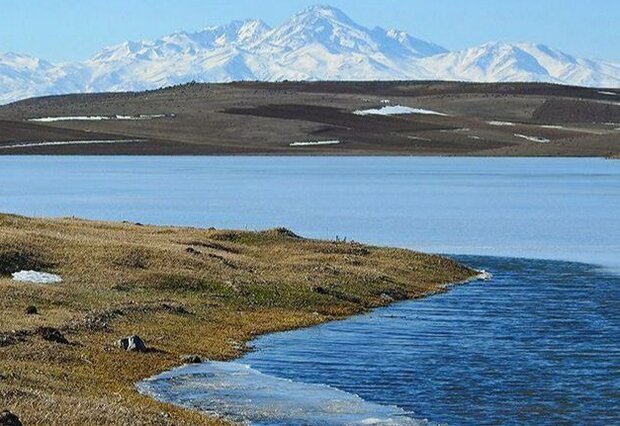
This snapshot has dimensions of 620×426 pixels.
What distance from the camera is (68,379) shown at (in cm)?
3216

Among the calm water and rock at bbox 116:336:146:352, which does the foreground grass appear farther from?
the calm water

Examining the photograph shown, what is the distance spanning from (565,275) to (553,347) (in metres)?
22.9

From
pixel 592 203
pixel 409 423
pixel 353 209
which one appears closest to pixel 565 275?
pixel 409 423

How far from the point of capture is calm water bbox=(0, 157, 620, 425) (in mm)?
32719

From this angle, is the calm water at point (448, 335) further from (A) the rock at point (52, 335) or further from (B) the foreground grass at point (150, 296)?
(A) the rock at point (52, 335)

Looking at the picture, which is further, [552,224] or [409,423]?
[552,224]

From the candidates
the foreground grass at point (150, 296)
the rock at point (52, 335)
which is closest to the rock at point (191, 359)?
the foreground grass at point (150, 296)

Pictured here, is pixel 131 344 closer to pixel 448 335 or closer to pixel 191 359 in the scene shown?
pixel 191 359

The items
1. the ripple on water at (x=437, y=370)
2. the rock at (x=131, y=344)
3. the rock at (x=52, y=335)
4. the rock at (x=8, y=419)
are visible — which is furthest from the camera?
the rock at (x=131, y=344)

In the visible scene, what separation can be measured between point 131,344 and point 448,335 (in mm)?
11678

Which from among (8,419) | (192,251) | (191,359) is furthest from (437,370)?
(192,251)

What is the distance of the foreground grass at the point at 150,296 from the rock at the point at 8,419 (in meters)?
1.65

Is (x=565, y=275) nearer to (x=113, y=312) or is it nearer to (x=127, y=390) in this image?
(x=113, y=312)

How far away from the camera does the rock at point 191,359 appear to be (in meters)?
37.8
